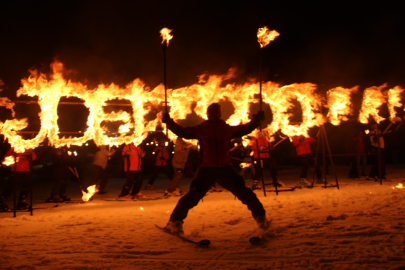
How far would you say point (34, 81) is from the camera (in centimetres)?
770

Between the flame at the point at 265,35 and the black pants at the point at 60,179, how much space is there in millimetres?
6327

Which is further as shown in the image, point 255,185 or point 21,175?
point 255,185

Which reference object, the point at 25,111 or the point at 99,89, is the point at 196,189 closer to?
the point at 99,89

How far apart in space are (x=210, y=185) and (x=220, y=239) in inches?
28.7

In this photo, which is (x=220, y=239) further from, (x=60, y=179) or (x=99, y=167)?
(x=99, y=167)

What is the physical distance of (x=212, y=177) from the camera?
4352 millimetres

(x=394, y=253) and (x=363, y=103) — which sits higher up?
(x=363, y=103)

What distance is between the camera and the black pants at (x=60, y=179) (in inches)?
343

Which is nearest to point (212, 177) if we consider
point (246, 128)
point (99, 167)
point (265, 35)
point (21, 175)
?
point (246, 128)

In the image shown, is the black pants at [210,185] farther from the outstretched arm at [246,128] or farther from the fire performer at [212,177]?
the outstretched arm at [246,128]

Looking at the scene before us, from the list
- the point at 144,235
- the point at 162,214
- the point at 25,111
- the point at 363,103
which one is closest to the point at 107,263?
the point at 144,235

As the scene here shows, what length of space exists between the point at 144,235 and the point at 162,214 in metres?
1.62

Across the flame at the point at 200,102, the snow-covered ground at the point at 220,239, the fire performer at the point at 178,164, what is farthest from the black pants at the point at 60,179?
the fire performer at the point at 178,164

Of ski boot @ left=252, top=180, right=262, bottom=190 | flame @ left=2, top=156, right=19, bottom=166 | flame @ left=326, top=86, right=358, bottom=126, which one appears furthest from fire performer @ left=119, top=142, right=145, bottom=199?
flame @ left=326, top=86, right=358, bottom=126
